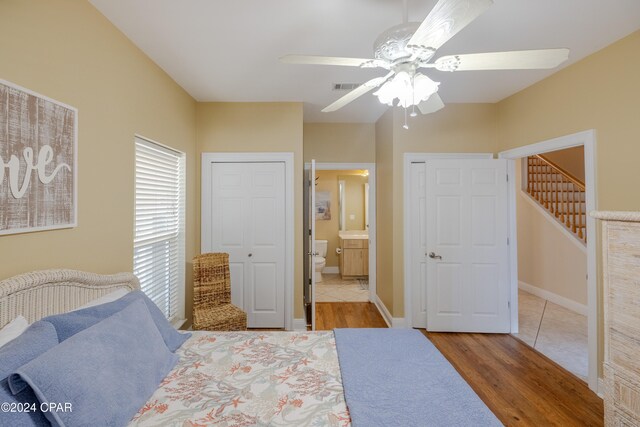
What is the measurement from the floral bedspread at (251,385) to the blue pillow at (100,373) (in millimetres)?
90

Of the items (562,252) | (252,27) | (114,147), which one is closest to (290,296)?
(114,147)

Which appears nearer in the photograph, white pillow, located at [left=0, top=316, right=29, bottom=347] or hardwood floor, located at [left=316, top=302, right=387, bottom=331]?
white pillow, located at [left=0, top=316, right=29, bottom=347]

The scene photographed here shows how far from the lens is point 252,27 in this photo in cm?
203

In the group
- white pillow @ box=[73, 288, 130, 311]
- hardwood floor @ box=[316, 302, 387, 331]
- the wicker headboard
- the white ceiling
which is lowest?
hardwood floor @ box=[316, 302, 387, 331]

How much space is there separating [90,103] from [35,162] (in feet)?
1.89

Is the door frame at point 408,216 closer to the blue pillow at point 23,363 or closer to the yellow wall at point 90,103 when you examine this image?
the yellow wall at point 90,103

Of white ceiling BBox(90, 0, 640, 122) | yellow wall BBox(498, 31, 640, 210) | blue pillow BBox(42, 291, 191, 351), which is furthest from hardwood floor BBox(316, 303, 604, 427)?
white ceiling BBox(90, 0, 640, 122)

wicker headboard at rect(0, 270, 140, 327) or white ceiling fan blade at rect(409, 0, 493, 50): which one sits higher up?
white ceiling fan blade at rect(409, 0, 493, 50)

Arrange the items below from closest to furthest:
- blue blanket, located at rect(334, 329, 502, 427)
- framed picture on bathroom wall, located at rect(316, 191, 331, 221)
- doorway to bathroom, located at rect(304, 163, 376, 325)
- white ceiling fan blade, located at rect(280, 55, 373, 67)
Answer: blue blanket, located at rect(334, 329, 502, 427) → white ceiling fan blade, located at rect(280, 55, 373, 67) → doorway to bathroom, located at rect(304, 163, 376, 325) → framed picture on bathroom wall, located at rect(316, 191, 331, 221)

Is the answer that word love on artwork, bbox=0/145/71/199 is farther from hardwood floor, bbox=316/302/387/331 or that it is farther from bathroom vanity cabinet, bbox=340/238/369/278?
bathroom vanity cabinet, bbox=340/238/369/278

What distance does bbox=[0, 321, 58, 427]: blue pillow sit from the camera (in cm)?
88

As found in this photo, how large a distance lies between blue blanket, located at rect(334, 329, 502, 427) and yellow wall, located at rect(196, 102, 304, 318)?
1864 mm

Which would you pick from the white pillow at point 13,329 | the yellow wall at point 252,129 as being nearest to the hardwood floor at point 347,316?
the yellow wall at point 252,129

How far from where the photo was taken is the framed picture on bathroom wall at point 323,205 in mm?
6334
